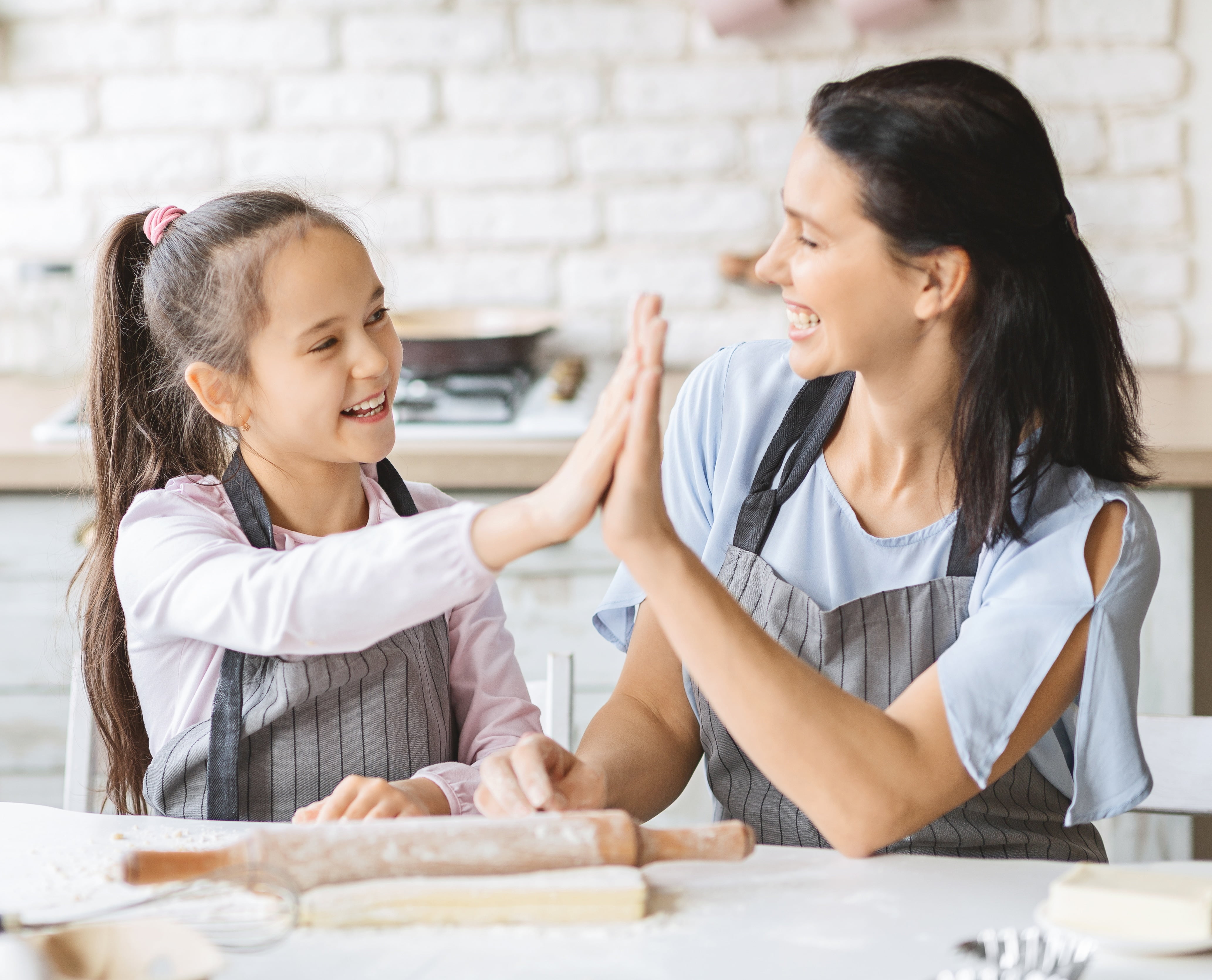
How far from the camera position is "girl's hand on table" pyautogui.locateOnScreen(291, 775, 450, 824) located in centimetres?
106

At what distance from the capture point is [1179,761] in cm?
134

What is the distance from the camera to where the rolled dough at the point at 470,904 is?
2.95ft

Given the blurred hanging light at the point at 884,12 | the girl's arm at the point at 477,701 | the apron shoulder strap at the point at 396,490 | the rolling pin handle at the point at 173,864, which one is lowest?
the girl's arm at the point at 477,701

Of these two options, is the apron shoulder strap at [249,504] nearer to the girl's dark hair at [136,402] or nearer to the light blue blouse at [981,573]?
the girl's dark hair at [136,402]

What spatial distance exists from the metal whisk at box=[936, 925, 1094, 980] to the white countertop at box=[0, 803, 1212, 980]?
0.02 metres

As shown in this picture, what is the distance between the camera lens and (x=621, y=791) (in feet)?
4.13

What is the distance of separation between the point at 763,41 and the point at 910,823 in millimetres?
1767

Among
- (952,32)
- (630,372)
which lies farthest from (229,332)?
(952,32)

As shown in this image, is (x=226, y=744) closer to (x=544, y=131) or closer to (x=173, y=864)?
(x=173, y=864)

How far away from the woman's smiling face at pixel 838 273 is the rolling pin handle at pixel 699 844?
49cm

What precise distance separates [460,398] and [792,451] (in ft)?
3.00

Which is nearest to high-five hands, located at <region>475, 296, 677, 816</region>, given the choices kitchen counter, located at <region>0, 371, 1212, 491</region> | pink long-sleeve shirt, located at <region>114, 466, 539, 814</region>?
pink long-sleeve shirt, located at <region>114, 466, 539, 814</region>

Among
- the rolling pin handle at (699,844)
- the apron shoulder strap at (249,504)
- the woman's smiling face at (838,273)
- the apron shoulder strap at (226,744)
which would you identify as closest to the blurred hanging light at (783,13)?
the woman's smiling face at (838,273)

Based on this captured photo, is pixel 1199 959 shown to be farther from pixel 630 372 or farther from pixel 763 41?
pixel 763 41
